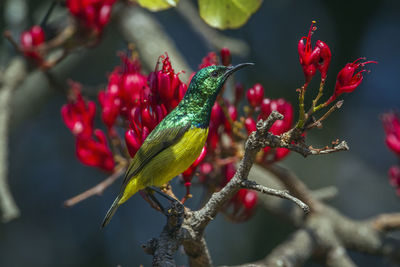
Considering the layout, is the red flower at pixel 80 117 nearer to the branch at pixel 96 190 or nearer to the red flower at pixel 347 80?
the branch at pixel 96 190

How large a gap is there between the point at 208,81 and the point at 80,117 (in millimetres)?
758

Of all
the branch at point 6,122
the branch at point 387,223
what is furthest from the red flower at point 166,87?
the branch at point 387,223

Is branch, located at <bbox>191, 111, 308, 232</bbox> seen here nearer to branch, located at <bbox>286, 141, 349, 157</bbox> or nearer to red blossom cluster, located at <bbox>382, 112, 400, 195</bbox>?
branch, located at <bbox>286, 141, 349, 157</bbox>

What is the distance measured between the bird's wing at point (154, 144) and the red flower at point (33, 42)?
4.95 feet

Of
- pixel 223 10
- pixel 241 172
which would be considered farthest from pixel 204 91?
pixel 241 172

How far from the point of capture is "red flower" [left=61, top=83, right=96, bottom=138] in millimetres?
2400

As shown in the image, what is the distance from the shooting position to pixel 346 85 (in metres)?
1.61

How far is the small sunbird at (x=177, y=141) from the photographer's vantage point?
192 centimetres

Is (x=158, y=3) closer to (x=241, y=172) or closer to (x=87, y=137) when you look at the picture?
(x=87, y=137)

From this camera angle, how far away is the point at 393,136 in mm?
2863

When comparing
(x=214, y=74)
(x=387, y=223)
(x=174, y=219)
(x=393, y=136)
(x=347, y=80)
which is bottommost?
(x=387, y=223)

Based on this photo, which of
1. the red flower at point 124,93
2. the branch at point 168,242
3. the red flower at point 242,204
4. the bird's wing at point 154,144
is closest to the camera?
the branch at point 168,242

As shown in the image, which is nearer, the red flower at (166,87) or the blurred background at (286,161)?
the red flower at (166,87)

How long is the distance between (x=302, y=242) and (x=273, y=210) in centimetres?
49
